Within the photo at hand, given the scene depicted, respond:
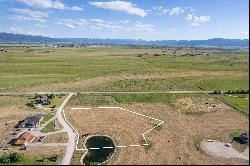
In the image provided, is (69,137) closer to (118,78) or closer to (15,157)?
(15,157)

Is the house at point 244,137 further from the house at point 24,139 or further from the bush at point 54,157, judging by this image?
the house at point 24,139

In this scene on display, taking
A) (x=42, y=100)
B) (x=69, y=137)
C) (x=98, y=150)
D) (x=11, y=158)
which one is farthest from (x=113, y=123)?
(x=42, y=100)

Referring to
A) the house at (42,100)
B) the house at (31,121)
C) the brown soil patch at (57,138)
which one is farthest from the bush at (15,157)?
the house at (42,100)

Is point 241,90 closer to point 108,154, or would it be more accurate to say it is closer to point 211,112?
point 211,112

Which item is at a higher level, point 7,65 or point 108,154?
point 7,65

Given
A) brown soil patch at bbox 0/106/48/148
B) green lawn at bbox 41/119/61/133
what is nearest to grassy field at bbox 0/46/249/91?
brown soil patch at bbox 0/106/48/148

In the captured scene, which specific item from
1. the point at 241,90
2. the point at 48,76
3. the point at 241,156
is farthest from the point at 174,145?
the point at 48,76
